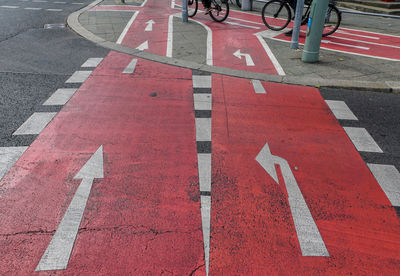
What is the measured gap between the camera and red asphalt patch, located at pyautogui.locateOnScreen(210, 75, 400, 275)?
8.59ft

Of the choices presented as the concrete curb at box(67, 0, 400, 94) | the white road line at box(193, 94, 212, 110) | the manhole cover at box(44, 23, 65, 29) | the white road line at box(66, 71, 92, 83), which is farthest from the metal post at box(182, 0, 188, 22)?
the white road line at box(193, 94, 212, 110)

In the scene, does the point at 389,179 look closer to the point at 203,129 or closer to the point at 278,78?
the point at 203,129

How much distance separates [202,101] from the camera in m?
5.37

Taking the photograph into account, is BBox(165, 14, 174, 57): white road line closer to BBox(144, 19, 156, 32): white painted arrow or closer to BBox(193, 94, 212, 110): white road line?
BBox(144, 19, 156, 32): white painted arrow

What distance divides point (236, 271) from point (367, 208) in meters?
1.59

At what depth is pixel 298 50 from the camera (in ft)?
26.8

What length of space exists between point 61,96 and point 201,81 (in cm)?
256

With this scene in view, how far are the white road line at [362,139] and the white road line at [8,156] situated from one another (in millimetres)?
4329

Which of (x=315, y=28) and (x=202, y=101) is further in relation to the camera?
(x=315, y=28)

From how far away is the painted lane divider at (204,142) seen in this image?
2936 millimetres

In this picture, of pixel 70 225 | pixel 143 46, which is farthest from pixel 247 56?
pixel 70 225

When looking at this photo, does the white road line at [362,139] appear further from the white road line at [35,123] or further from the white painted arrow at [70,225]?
the white road line at [35,123]

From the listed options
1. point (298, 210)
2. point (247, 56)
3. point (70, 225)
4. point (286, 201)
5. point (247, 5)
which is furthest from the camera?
point (247, 5)

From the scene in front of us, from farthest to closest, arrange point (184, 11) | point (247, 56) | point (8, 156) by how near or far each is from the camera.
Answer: point (184, 11)
point (247, 56)
point (8, 156)
